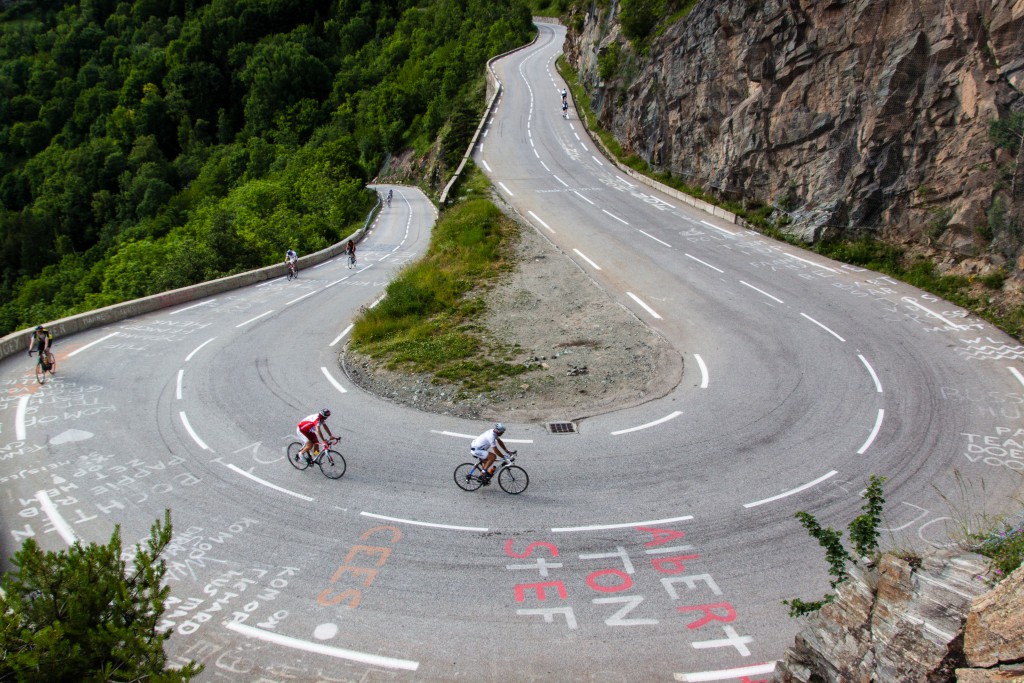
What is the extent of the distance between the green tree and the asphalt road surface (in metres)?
2.63

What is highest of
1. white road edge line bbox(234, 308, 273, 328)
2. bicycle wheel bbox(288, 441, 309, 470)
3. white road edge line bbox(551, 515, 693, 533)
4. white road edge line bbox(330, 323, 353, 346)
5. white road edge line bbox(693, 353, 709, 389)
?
white road edge line bbox(693, 353, 709, 389)

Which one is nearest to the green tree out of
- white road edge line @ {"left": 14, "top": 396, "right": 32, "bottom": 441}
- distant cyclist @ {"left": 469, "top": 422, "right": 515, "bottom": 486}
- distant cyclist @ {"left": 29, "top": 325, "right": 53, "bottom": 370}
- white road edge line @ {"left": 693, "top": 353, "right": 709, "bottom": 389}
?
distant cyclist @ {"left": 469, "top": 422, "right": 515, "bottom": 486}

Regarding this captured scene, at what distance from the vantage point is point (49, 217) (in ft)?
253

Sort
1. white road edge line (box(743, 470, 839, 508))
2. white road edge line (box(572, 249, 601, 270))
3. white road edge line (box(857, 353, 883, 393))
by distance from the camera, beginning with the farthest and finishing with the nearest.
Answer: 1. white road edge line (box(572, 249, 601, 270))
2. white road edge line (box(857, 353, 883, 393))
3. white road edge line (box(743, 470, 839, 508))

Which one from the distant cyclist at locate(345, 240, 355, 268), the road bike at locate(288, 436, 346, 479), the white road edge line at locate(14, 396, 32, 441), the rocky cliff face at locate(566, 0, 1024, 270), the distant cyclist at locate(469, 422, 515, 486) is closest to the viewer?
the distant cyclist at locate(469, 422, 515, 486)

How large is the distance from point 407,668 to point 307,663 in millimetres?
1352

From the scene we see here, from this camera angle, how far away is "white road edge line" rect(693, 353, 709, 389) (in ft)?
57.3

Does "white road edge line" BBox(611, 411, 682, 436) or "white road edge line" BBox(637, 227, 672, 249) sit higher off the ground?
"white road edge line" BBox(637, 227, 672, 249)

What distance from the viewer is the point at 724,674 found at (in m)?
8.73

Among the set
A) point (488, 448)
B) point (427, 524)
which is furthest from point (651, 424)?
point (427, 524)

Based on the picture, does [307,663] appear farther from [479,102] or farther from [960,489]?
[479,102]

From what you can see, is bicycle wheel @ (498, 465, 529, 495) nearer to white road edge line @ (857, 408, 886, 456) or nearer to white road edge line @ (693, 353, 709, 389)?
white road edge line @ (693, 353, 709, 389)

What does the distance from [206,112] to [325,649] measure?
107041 millimetres

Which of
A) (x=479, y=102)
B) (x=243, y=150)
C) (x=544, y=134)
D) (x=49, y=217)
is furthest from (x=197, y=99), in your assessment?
(x=544, y=134)
